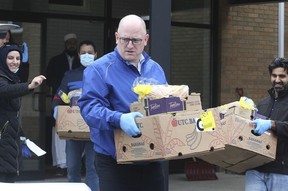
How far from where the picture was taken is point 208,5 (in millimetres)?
10727

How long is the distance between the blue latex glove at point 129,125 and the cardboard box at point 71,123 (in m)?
2.49

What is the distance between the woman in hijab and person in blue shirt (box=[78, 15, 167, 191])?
1411 millimetres

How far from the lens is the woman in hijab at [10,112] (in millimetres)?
5410

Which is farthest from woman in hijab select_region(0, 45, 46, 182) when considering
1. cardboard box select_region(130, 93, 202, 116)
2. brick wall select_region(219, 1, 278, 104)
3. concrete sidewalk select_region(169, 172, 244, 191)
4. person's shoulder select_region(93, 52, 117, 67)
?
brick wall select_region(219, 1, 278, 104)

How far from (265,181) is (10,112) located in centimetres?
235

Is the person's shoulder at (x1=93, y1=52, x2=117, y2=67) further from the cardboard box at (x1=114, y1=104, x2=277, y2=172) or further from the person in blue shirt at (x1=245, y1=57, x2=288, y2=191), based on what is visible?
the person in blue shirt at (x1=245, y1=57, x2=288, y2=191)

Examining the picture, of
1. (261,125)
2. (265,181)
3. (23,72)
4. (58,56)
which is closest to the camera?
(261,125)

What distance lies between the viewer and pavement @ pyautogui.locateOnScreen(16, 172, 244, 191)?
8906 mm

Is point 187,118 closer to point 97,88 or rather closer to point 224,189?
point 97,88

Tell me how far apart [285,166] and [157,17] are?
6.35ft

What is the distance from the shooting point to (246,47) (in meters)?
10.9

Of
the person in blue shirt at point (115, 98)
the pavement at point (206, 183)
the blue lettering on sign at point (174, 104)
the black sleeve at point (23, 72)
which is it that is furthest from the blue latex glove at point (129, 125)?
the pavement at point (206, 183)

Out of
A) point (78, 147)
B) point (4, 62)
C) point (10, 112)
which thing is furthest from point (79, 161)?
point (4, 62)

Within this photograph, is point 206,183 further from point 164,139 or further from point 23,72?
point 164,139
